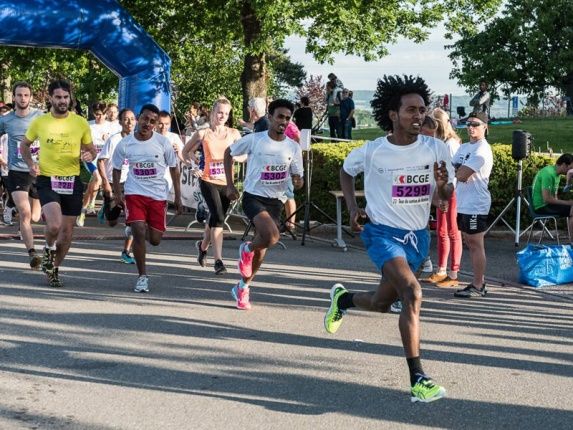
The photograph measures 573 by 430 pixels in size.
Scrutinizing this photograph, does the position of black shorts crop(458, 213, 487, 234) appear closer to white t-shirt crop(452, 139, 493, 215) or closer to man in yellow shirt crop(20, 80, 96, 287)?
white t-shirt crop(452, 139, 493, 215)

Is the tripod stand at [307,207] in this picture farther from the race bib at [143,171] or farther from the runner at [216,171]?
the race bib at [143,171]

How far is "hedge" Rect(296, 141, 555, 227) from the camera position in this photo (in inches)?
632

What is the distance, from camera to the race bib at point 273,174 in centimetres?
977

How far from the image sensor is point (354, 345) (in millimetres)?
7895

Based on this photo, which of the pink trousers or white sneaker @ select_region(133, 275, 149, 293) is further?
the pink trousers

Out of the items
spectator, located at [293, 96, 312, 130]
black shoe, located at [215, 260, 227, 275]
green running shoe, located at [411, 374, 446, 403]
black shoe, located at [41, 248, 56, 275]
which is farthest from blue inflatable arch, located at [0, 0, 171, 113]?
green running shoe, located at [411, 374, 446, 403]

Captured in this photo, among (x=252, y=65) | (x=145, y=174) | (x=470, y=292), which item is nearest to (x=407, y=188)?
(x=470, y=292)

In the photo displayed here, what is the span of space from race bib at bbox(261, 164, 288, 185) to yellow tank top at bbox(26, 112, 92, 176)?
1.92 m

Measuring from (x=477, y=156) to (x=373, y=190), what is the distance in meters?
3.46

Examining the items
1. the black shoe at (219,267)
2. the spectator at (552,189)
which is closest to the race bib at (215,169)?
the black shoe at (219,267)

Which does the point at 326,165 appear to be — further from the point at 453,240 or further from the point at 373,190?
the point at 373,190

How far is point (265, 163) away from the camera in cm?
977

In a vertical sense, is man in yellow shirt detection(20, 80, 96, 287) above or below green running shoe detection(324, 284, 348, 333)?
above

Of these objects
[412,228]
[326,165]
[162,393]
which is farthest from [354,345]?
[326,165]
